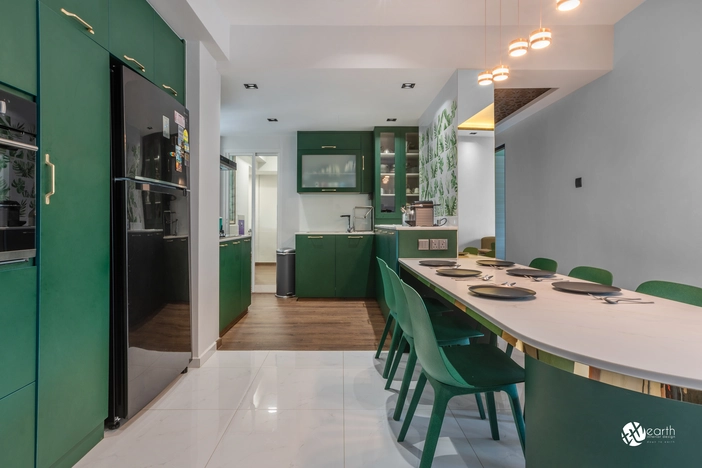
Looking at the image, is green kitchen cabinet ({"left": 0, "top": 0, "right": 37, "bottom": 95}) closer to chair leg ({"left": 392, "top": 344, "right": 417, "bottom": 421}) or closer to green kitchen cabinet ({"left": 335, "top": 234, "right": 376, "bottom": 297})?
chair leg ({"left": 392, "top": 344, "right": 417, "bottom": 421})

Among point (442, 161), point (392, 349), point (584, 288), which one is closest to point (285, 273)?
point (442, 161)

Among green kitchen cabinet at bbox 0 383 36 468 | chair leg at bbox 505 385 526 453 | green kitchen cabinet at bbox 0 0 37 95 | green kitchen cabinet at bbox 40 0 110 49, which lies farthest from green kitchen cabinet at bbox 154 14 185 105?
chair leg at bbox 505 385 526 453

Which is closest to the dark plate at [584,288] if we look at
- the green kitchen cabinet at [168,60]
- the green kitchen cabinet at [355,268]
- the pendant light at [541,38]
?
the pendant light at [541,38]

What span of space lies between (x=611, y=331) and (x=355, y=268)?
3.75 m

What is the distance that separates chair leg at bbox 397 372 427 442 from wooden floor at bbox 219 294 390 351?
1.24 meters

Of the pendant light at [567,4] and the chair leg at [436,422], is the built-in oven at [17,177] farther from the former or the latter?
the pendant light at [567,4]

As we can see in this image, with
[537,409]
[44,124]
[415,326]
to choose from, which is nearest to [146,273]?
[44,124]

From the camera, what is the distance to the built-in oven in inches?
43.8

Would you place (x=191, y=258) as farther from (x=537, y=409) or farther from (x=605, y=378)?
(x=605, y=378)

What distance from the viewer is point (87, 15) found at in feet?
4.85

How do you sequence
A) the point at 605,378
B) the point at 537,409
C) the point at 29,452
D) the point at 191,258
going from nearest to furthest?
1. the point at 605,378
2. the point at 537,409
3. the point at 29,452
4. the point at 191,258

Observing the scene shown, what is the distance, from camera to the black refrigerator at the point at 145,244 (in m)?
1.66

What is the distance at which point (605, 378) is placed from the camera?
0.69 m

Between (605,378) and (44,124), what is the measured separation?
190 cm
